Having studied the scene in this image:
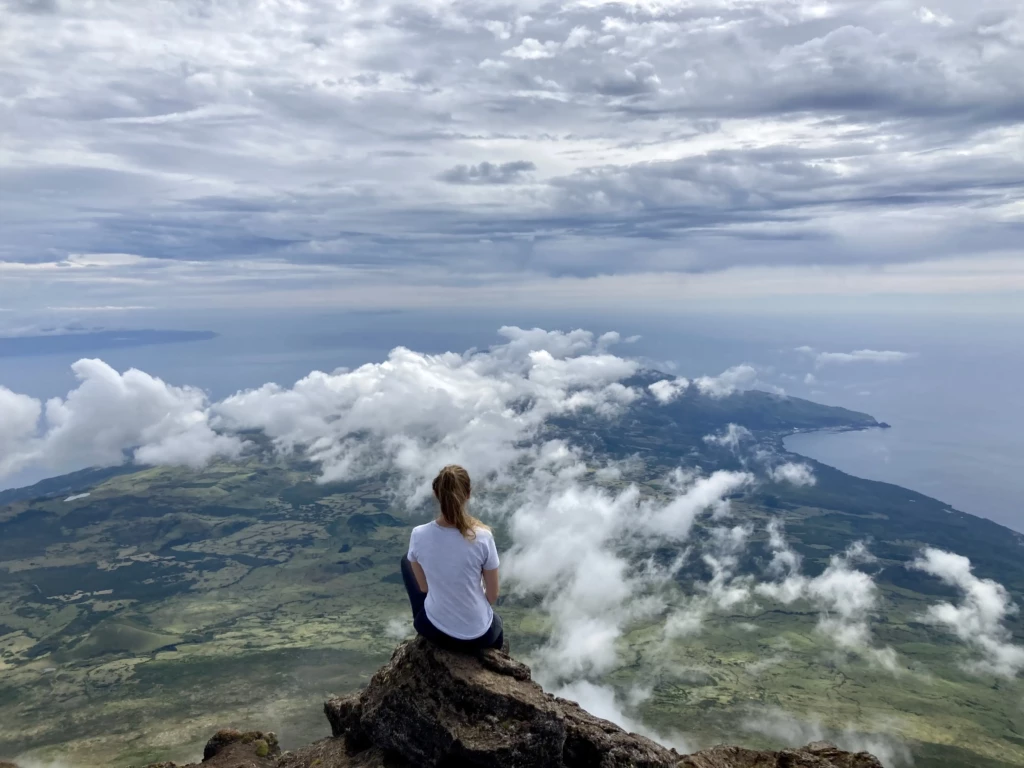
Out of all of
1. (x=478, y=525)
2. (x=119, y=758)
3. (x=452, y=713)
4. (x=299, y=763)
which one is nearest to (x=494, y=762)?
(x=452, y=713)

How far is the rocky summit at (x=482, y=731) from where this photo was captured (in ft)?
55.7

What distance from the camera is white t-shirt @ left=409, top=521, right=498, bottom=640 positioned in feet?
50.8

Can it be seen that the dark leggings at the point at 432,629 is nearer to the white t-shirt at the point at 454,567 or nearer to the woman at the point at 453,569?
the woman at the point at 453,569

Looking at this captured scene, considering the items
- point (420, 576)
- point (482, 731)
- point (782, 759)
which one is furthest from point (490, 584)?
point (782, 759)

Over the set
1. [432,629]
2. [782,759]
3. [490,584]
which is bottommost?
[782,759]

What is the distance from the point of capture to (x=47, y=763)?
193125mm

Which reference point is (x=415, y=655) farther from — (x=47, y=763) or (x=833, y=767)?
(x=47, y=763)

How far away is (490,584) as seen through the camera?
16281mm

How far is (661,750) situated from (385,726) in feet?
26.3

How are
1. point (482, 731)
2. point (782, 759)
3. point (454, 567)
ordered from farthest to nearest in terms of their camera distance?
point (782, 759) → point (482, 731) → point (454, 567)

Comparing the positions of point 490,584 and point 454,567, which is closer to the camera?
point 454,567

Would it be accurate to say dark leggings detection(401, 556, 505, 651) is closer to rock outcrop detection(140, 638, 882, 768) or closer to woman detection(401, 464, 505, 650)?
woman detection(401, 464, 505, 650)

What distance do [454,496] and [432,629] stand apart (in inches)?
191

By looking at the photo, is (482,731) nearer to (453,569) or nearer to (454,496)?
(453,569)
